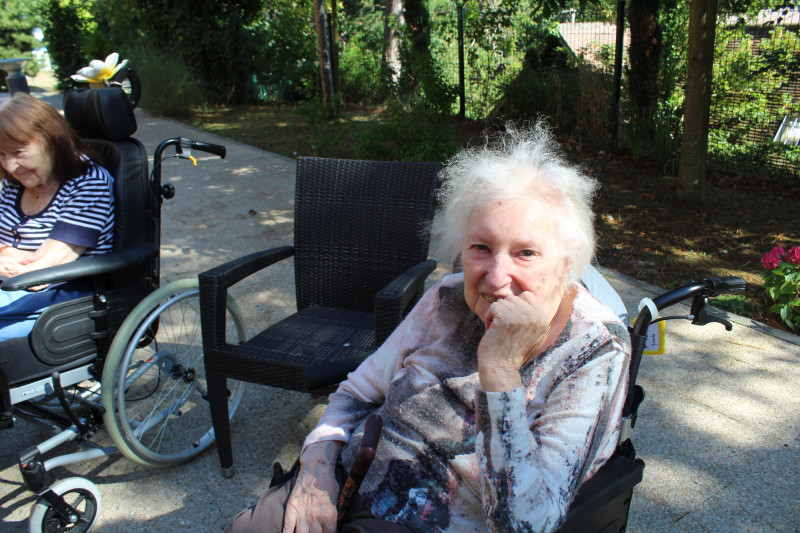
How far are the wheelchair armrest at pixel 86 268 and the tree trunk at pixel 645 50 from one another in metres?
6.48

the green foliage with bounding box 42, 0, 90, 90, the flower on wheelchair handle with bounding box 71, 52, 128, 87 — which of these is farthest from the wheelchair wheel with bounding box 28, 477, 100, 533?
the green foliage with bounding box 42, 0, 90, 90

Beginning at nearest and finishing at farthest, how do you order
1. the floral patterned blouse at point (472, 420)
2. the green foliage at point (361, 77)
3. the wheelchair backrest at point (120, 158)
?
the floral patterned blouse at point (472, 420) → the wheelchair backrest at point (120, 158) → the green foliage at point (361, 77)

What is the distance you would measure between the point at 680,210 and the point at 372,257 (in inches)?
153

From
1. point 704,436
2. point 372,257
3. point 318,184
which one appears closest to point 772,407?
point 704,436

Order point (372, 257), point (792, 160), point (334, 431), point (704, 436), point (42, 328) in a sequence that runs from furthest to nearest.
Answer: point (792, 160) < point (372, 257) < point (704, 436) < point (42, 328) < point (334, 431)

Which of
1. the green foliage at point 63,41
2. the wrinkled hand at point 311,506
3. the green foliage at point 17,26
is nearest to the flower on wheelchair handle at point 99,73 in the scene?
the wrinkled hand at point 311,506

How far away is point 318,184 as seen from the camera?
2969mm

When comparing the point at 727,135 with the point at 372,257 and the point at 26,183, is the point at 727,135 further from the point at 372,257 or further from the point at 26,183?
the point at 26,183

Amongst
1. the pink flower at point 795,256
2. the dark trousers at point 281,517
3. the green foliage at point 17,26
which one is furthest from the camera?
the green foliage at point 17,26

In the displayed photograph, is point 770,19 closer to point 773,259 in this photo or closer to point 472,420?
point 773,259

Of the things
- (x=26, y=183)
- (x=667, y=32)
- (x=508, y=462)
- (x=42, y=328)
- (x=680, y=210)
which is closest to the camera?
(x=508, y=462)

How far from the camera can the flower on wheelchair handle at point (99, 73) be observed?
9.19 ft

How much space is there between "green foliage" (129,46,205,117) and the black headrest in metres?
10.0

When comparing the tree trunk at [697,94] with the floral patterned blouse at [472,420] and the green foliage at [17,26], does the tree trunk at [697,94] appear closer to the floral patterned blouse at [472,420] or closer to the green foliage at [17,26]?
the floral patterned blouse at [472,420]
